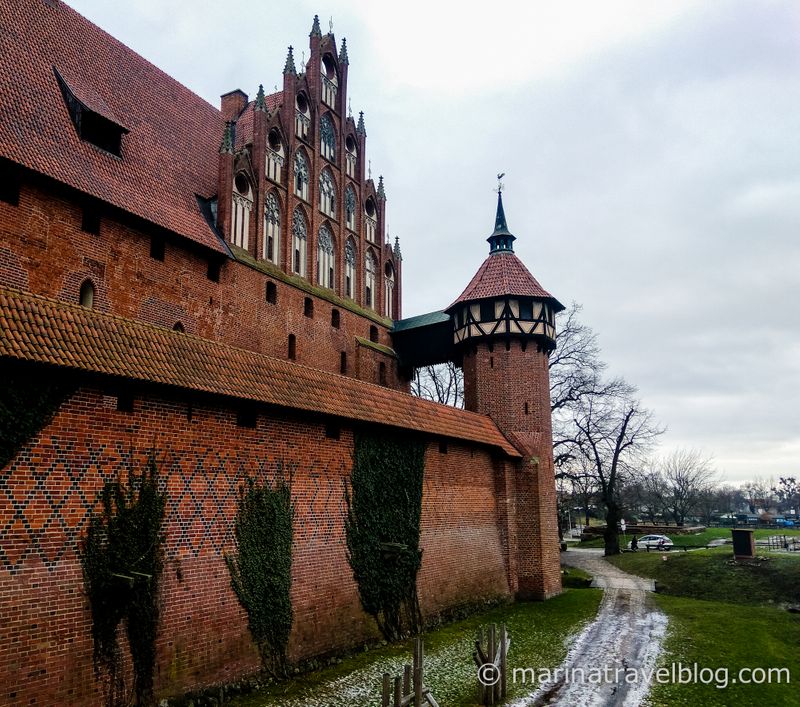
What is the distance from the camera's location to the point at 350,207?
17.9 meters

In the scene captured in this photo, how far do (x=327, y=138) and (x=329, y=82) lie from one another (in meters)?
1.82

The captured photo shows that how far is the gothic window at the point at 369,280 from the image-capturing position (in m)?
18.1

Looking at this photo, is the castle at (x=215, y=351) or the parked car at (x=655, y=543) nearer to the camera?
the castle at (x=215, y=351)

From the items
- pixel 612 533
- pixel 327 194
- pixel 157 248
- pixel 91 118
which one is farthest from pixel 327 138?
pixel 612 533

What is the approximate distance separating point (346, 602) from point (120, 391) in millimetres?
5193

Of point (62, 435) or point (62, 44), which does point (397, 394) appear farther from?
point (62, 44)

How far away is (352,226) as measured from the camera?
17.8m

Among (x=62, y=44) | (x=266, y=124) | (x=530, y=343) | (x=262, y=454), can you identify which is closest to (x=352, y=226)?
(x=266, y=124)

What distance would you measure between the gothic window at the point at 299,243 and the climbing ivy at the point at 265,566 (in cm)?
728

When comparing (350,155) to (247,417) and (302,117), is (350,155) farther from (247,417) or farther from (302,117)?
(247,417)

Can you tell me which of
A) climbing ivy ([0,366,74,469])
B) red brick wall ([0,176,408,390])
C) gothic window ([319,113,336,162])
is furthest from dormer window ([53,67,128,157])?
climbing ivy ([0,366,74,469])

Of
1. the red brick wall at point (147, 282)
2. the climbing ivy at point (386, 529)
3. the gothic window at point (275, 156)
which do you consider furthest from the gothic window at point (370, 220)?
the climbing ivy at point (386, 529)

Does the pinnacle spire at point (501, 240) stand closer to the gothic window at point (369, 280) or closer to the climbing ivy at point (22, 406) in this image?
the gothic window at point (369, 280)

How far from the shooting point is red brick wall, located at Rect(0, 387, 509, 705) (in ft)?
21.1
